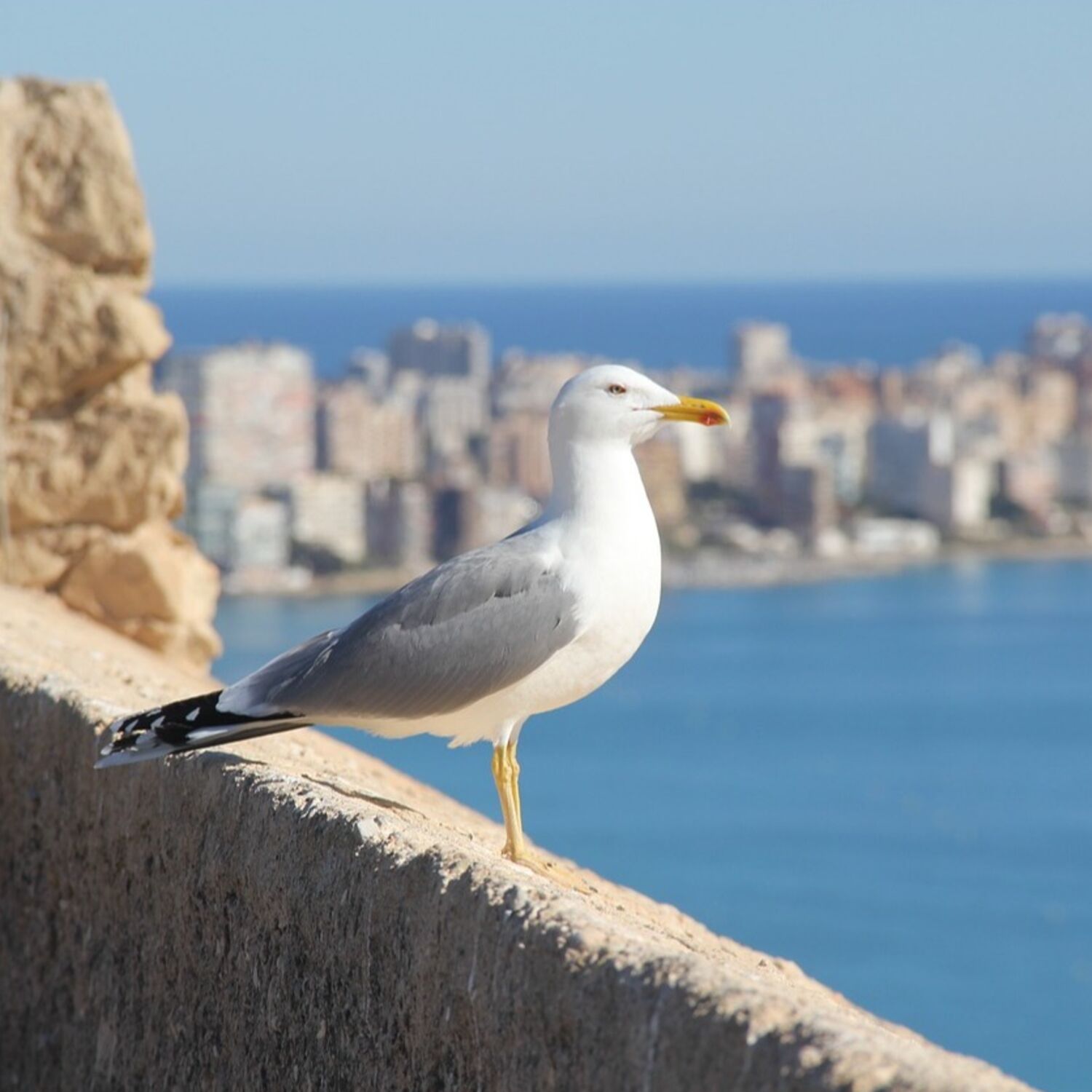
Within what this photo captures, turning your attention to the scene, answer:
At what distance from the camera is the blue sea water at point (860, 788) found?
2238 centimetres

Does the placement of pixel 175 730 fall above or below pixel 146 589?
above

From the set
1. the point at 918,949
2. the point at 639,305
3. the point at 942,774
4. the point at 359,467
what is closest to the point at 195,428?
the point at 359,467

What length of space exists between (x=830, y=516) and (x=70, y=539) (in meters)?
49.9

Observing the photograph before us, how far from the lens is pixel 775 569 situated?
50.3 m

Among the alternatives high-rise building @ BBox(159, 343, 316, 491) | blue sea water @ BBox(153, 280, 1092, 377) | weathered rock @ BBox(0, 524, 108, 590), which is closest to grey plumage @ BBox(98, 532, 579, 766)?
weathered rock @ BBox(0, 524, 108, 590)

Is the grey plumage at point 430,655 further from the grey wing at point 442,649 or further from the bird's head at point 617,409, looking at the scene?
the bird's head at point 617,409

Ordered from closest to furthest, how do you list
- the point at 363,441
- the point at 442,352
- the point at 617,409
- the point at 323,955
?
the point at 323,955 < the point at 617,409 < the point at 363,441 < the point at 442,352

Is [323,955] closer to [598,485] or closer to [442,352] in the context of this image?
[598,485]

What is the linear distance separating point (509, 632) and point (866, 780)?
29.0m

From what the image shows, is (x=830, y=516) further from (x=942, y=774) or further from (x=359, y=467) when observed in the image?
(x=942, y=774)

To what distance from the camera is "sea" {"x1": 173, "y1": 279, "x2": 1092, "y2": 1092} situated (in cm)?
2253

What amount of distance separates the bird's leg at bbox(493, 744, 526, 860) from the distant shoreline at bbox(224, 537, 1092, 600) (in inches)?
1642

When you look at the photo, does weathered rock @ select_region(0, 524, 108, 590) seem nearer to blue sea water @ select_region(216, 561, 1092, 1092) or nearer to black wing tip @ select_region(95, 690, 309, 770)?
black wing tip @ select_region(95, 690, 309, 770)

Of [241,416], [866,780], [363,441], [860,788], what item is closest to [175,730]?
[860,788]
